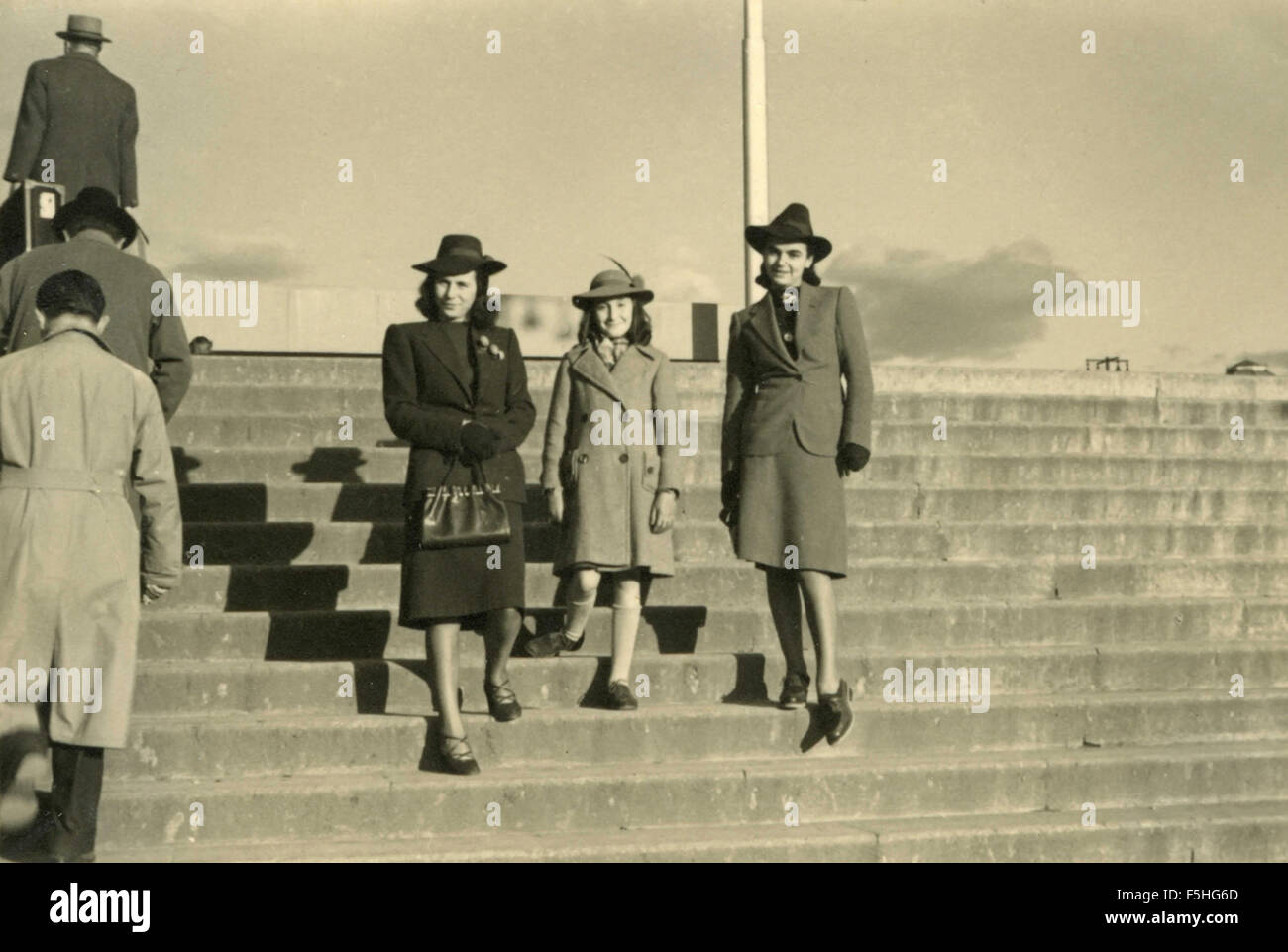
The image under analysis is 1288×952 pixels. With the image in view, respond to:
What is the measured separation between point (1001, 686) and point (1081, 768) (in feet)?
2.60

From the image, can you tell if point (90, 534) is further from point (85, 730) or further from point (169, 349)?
point (169, 349)

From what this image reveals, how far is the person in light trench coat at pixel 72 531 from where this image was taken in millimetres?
5441

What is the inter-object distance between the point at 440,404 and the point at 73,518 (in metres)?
1.57

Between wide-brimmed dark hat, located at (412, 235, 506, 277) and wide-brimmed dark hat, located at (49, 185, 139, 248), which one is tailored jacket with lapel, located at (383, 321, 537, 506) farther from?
wide-brimmed dark hat, located at (49, 185, 139, 248)

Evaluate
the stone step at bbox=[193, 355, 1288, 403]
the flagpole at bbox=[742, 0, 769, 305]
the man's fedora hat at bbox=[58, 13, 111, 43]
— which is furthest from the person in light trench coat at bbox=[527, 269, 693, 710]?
the flagpole at bbox=[742, 0, 769, 305]

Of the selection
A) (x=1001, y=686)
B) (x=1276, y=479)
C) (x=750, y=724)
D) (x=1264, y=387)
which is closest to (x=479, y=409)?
(x=750, y=724)

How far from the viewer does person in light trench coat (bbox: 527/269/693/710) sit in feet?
23.6

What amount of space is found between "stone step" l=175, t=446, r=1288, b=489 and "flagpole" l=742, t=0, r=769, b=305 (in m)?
3.76

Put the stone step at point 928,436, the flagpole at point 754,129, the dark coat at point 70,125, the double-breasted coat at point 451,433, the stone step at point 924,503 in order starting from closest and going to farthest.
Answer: the double-breasted coat at point 451,433 → the stone step at point 924,503 → the stone step at point 928,436 → the dark coat at point 70,125 → the flagpole at point 754,129

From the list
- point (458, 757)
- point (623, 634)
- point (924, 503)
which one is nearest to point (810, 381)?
point (623, 634)

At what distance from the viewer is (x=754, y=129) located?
13797 millimetres

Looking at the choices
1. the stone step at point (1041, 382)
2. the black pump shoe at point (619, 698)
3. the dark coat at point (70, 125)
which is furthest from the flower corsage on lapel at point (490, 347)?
the dark coat at point (70, 125)

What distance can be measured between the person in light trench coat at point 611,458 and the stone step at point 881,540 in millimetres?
214

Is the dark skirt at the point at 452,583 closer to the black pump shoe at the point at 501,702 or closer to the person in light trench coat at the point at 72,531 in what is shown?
the black pump shoe at the point at 501,702
